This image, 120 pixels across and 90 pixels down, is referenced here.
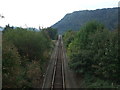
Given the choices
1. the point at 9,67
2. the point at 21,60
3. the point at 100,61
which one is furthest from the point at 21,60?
the point at 9,67

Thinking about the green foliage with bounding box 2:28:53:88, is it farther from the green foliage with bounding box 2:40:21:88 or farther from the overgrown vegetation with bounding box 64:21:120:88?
the overgrown vegetation with bounding box 64:21:120:88

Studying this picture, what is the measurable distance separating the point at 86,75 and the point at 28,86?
26.5 ft

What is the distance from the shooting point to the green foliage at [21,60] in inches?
834

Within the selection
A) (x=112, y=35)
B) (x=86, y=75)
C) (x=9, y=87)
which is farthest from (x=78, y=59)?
(x=9, y=87)

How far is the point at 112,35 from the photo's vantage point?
31672 millimetres

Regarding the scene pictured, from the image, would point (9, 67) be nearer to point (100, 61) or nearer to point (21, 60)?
point (100, 61)

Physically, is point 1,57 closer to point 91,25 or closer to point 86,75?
point 86,75

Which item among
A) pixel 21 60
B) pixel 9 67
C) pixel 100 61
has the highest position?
pixel 9 67

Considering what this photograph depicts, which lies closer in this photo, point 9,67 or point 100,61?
point 9,67

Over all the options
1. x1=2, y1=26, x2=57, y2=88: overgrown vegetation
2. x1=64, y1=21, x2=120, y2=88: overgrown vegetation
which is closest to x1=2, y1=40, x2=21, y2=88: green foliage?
x1=2, y1=26, x2=57, y2=88: overgrown vegetation

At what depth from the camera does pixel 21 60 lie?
35750 millimetres

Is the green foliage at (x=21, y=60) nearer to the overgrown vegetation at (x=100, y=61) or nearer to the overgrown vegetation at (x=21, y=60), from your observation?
the overgrown vegetation at (x=21, y=60)

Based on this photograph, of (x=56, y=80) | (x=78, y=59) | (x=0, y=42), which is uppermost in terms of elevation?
(x=0, y=42)

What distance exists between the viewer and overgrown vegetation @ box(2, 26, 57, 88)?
833 inches
